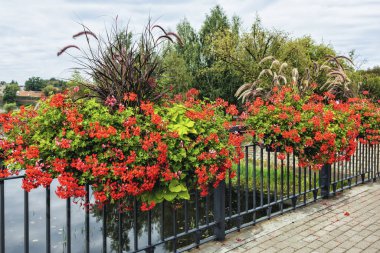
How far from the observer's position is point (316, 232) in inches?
189

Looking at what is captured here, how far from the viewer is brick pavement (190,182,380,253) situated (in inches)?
170

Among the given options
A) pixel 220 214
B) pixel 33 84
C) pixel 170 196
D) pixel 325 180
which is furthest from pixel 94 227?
pixel 33 84

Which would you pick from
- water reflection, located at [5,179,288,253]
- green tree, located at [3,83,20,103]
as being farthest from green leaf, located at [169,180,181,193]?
green tree, located at [3,83,20,103]

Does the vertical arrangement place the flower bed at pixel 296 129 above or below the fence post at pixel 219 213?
above

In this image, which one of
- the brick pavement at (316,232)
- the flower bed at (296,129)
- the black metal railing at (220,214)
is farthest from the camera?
the flower bed at (296,129)

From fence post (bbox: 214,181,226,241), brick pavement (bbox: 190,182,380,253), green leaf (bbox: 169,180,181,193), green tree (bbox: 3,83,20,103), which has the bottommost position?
brick pavement (bbox: 190,182,380,253)

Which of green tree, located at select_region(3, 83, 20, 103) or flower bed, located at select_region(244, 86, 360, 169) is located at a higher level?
green tree, located at select_region(3, 83, 20, 103)

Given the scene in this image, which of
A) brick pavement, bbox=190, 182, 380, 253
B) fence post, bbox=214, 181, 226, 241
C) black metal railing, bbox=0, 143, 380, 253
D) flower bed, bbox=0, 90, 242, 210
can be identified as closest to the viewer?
flower bed, bbox=0, 90, 242, 210

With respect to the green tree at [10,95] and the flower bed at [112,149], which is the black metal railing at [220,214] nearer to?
the flower bed at [112,149]

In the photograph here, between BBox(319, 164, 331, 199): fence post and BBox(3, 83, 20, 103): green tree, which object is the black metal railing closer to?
BBox(319, 164, 331, 199): fence post

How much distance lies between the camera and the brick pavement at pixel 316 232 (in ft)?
14.1

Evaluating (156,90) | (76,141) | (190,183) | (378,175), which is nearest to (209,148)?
(190,183)

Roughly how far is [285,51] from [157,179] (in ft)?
76.7

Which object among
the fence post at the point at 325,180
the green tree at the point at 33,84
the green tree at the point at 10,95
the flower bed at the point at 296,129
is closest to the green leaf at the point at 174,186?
the flower bed at the point at 296,129
